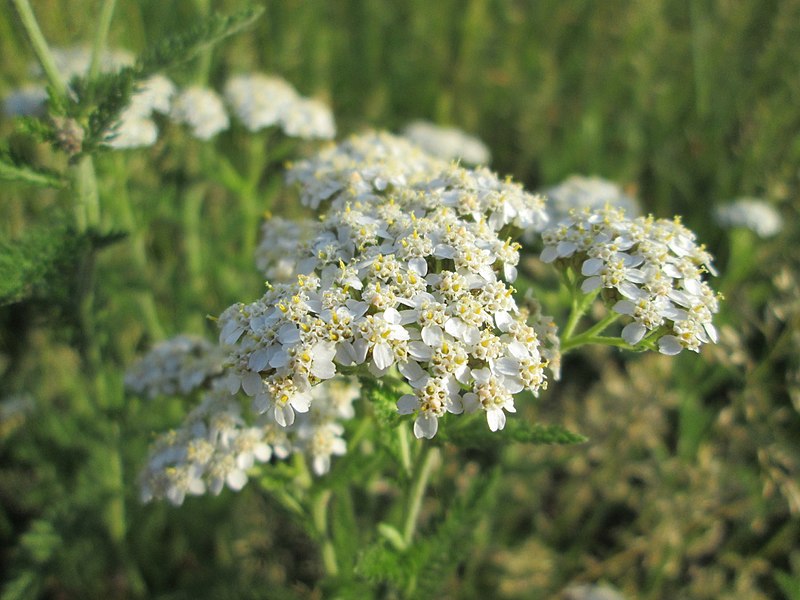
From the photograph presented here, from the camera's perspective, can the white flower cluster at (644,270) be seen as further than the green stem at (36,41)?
No

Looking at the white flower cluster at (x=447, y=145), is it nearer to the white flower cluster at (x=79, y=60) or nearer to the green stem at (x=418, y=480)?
the white flower cluster at (x=79, y=60)

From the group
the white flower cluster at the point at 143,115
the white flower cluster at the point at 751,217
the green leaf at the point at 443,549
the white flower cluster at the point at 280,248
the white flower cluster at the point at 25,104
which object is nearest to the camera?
the green leaf at the point at 443,549

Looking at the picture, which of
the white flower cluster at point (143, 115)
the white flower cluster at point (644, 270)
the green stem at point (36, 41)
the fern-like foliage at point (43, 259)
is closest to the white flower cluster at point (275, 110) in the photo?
the white flower cluster at point (143, 115)

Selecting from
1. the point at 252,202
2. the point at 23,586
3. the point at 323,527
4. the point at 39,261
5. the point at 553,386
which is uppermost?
the point at 39,261

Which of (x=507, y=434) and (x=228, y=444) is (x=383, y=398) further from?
(x=228, y=444)

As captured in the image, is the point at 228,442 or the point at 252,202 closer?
the point at 228,442

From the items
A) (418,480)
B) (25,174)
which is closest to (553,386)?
(418,480)

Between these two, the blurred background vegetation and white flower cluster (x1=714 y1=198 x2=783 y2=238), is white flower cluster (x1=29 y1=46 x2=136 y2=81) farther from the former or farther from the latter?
white flower cluster (x1=714 y1=198 x2=783 y2=238)
